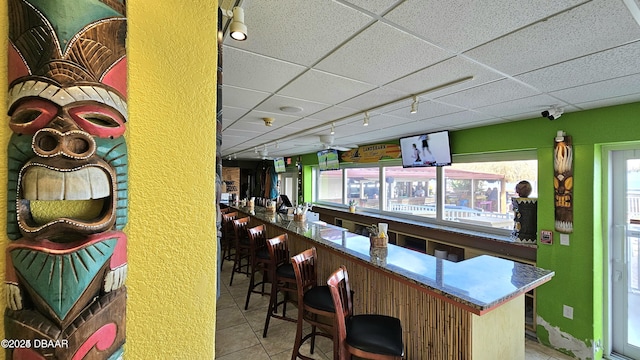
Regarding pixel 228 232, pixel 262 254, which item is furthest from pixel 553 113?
pixel 228 232

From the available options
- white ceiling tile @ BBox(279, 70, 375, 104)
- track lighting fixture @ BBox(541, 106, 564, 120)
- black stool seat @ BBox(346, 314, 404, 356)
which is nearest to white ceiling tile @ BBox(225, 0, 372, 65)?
white ceiling tile @ BBox(279, 70, 375, 104)

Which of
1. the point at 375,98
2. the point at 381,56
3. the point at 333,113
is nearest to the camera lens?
the point at 381,56

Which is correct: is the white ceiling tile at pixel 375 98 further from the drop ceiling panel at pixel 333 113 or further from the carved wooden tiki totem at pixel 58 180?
the carved wooden tiki totem at pixel 58 180

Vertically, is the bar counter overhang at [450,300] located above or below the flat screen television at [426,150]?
below

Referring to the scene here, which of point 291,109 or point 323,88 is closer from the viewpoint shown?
point 323,88

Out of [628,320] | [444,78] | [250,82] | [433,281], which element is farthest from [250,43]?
[628,320]

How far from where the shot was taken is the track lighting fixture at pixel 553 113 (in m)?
2.68

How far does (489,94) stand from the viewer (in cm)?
232

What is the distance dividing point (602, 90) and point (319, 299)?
2.84 metres

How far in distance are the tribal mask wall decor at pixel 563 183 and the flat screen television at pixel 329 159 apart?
4280mm

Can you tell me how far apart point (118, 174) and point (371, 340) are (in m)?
1.50

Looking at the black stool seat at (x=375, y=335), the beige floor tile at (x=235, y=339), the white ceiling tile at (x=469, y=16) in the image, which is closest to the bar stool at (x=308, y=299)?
the black stool seat at (x=375, y=335)

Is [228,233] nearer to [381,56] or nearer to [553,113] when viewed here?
[381,56]

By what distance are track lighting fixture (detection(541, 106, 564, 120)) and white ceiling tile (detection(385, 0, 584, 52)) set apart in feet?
6.33
